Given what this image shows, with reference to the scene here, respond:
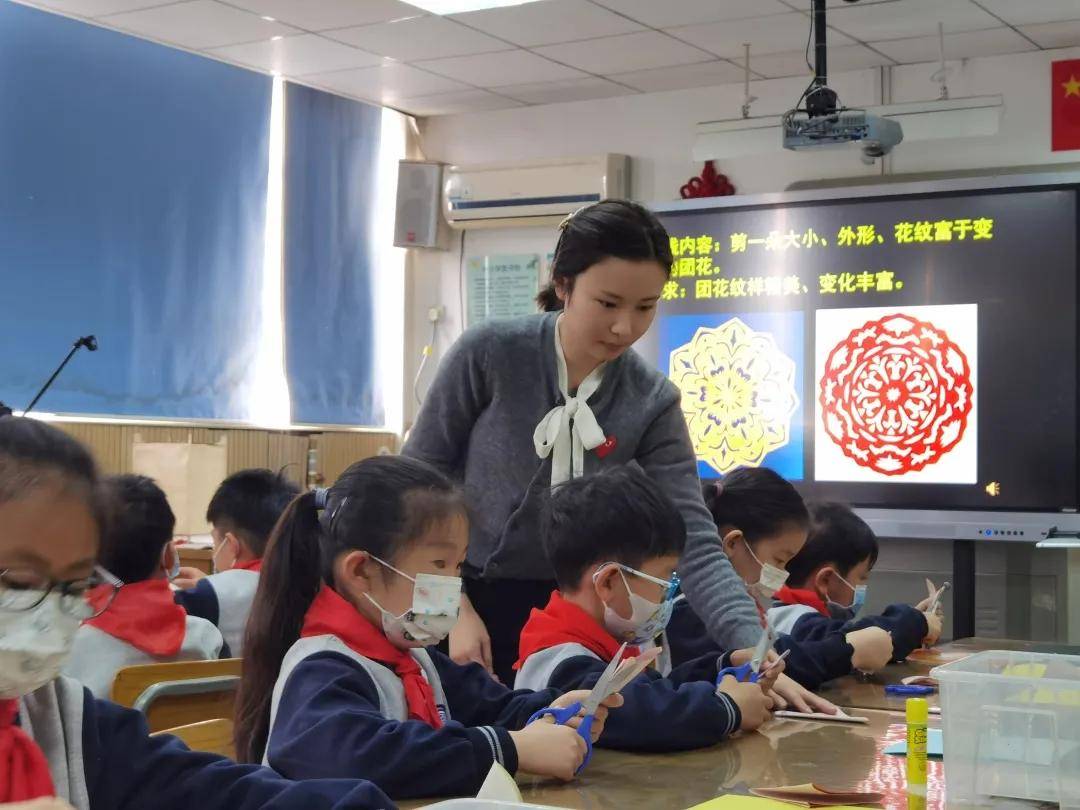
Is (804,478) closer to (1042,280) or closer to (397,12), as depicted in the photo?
(1042,280)

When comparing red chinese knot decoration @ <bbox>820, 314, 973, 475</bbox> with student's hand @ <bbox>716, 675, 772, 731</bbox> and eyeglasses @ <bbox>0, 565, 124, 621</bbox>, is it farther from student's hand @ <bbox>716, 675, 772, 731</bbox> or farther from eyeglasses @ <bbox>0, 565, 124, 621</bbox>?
eyeglasses @ <bbox>0, 565, 124, 621</bbox>

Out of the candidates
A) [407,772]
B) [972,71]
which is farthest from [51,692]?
[972,71]

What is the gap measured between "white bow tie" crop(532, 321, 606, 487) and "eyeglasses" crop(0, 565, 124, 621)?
1.04m

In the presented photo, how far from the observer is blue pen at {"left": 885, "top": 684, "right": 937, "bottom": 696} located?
2234 mm

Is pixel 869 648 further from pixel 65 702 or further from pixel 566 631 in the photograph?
pixel 65 702

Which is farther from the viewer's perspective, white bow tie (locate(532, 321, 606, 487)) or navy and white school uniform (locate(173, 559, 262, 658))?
navy and white school uniform (locate(173, 559, 262, 658))

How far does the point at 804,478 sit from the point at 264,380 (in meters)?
2.21

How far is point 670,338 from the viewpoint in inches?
215

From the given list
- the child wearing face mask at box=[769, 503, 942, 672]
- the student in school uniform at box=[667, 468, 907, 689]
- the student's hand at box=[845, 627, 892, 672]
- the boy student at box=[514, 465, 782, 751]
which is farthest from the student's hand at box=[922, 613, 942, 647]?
the boy student at box=[514, 465, 782, 751]

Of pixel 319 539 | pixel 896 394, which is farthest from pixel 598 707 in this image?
pixel 896 394

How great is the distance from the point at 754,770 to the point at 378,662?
436mm

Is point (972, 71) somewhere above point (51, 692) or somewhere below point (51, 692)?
above

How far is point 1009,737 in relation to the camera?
1264 millimetres

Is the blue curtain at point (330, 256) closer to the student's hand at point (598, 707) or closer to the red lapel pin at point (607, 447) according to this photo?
the red lapel pin at point (607, 447)
